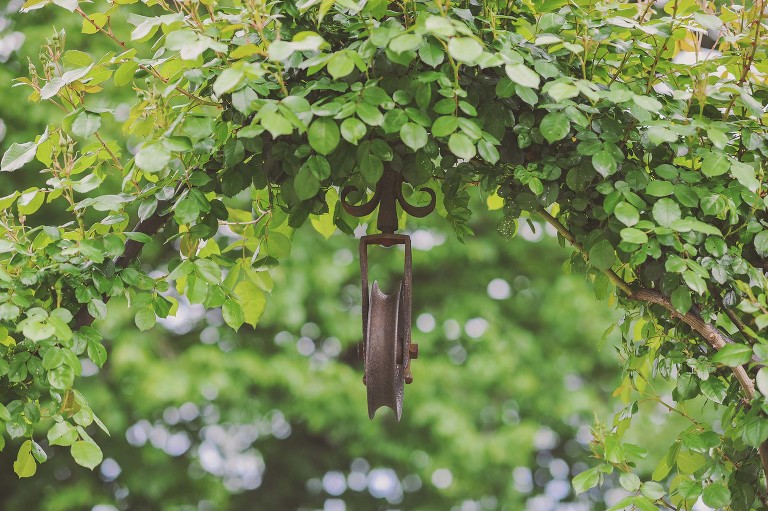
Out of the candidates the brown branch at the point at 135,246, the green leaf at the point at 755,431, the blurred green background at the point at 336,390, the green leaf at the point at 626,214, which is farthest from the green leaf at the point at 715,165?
the blurred green background at the point at 336,390

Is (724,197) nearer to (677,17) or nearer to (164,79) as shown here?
(677,17)

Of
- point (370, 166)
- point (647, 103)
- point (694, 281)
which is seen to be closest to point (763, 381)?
point (694, 281)

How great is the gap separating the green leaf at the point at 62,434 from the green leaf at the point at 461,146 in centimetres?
70

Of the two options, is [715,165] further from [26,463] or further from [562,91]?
[26,463]

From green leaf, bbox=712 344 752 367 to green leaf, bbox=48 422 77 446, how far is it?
938 mm

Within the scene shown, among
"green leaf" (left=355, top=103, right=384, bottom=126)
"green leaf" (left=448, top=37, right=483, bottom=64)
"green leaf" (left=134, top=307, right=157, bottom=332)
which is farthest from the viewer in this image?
"green leaf" (left=134, top=307, right=157, bottom=332)

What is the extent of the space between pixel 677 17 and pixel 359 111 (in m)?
0.55

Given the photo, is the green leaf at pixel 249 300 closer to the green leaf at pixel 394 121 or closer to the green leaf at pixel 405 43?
the green leaf at pixel 394 121

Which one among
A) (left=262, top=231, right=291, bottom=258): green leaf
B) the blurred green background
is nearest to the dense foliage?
(left=262, top=231, right=291, bottom=258): green leaf

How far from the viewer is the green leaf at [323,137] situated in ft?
3.89

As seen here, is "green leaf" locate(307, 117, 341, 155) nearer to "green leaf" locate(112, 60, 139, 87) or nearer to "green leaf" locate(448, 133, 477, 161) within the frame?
"green leaf" locate(448, 133, 477, 161)

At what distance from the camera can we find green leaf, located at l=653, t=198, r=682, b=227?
124cm

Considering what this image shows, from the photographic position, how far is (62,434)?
1.28m

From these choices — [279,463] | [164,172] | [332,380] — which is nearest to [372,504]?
[279,463]
